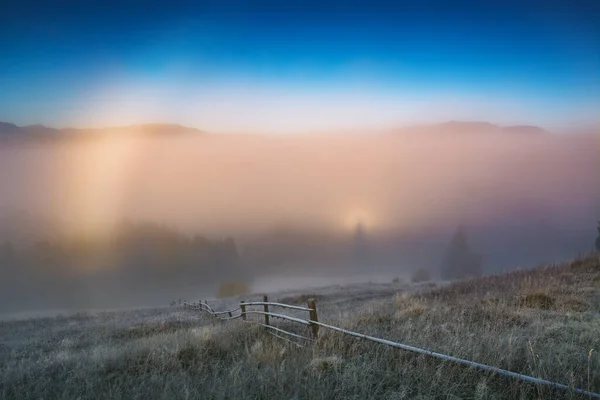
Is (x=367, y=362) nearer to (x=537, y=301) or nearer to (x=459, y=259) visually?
(x=537, y=301)

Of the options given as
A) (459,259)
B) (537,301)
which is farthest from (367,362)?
(459,259)

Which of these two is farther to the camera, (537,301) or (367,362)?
(537,301)

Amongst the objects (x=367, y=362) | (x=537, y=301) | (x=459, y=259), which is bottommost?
(x=459, y=259)

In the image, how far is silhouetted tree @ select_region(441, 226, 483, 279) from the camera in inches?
3378

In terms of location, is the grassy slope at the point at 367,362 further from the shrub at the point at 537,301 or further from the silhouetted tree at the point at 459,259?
the silhouetted tree at the point at 459,259

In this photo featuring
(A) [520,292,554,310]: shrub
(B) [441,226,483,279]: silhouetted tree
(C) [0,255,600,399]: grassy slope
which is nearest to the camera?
(C) [0,255,600,399]: grassy slope

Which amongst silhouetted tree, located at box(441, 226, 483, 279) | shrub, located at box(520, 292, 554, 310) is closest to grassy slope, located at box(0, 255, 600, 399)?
shrub, located at box(520, 292, 554, 310)

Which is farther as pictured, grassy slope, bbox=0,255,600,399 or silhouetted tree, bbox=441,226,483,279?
silhouetted tree, bbox=441,226,483,279

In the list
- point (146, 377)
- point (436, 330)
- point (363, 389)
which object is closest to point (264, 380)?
point (363, 389)

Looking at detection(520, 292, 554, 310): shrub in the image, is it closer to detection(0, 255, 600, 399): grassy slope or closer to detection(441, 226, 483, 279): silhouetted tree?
detection(0, 255, 600, 399): grassy slope

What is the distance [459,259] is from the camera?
8656 cm

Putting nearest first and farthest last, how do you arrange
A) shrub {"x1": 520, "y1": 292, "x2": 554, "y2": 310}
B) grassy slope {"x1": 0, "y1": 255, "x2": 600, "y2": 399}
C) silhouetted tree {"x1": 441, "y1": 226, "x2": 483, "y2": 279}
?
1. grassy slope {"x1": 0, "y1": 255, "x2": 600, "y2": 399}
2. shrub {"x1": 520, "y1": 292, "x2": 554, "y2": 310}
3. silhouetted tree {"x1": 441, "y1": 226, "x2": 483, "y2": 279}

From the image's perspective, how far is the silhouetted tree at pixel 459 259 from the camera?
282 feet

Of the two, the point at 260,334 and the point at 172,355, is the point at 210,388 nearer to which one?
the point at 172,355
